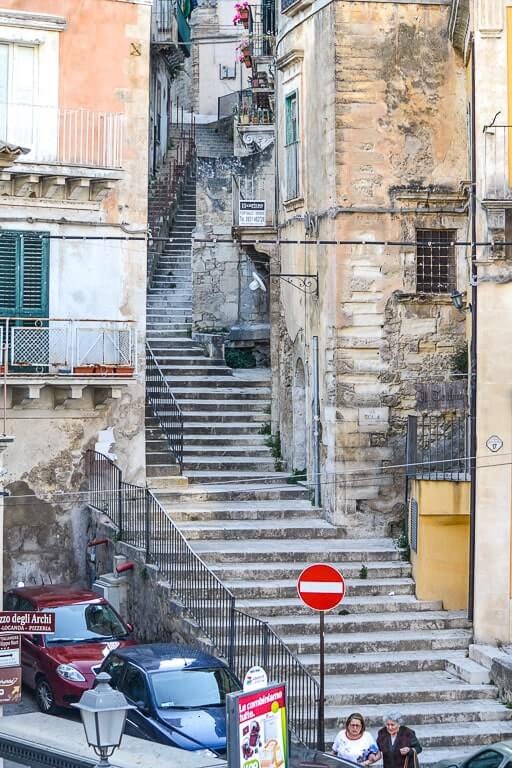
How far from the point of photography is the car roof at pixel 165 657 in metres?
18.2

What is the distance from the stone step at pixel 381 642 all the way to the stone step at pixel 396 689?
58 cm

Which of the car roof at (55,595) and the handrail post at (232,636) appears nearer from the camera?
the handrail post at (232,636)

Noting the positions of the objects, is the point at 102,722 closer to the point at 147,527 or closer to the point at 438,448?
the point at 147,527

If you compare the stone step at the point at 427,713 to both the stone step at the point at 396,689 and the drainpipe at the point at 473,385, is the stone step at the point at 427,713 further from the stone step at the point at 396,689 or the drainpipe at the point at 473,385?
the drainpipe at the point at 473,385

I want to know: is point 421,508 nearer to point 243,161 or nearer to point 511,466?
point 511,466

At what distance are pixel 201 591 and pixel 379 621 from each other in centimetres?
271

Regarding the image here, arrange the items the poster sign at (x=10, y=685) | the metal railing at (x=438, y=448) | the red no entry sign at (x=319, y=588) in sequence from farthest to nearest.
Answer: the metal railing at (x=438, y=448) → the red no entry sign at (x=319, y=588) → the poster sign at (x=10, y=685)

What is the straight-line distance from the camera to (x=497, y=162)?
2189 centimetres

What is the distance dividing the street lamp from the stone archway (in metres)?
A: 15.6

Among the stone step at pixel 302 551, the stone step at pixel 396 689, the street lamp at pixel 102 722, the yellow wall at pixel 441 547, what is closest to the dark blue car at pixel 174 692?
the stone step at pixel 396 689

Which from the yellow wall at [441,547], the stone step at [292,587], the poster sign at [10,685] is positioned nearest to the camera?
the poster sign at [10,685]

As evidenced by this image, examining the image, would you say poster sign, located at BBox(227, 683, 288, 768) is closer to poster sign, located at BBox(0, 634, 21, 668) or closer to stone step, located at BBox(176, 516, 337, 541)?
poster sign, located at BBox(0, 634, 21, 668)

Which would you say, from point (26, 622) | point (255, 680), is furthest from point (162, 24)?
point (255, 680)

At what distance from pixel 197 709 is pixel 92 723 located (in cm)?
594
